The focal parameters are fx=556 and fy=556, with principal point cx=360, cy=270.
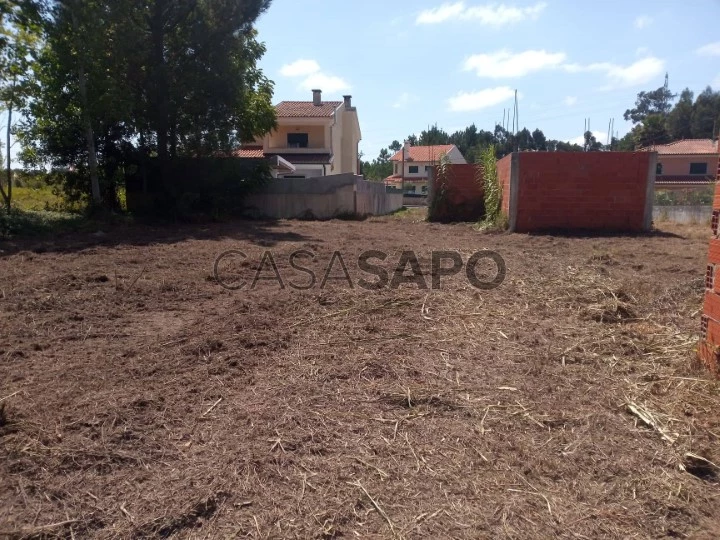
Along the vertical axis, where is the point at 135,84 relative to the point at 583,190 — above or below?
above

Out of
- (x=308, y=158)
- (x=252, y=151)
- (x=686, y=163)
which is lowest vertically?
(x=686, y=163)

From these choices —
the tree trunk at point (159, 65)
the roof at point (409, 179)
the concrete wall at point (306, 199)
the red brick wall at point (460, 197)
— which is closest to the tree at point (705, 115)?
the roof at point (409, 179)

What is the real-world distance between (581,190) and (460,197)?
17.8 ft

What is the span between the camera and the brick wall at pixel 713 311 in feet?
11.9

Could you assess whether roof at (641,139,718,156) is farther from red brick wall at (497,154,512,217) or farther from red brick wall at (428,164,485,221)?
red brick wall at (497,154,512,217)

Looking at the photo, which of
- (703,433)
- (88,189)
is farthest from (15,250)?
(703,433)

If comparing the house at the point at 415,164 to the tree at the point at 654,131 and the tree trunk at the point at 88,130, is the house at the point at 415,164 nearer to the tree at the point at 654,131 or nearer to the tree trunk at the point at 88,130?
the tree at the point at 654,131

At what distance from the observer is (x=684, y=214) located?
1883 cm

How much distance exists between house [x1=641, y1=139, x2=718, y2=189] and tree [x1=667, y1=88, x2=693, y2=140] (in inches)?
572

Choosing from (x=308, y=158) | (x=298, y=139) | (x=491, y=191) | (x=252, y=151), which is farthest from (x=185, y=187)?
(x=298, y=139)

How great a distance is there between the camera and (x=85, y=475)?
2.54 m

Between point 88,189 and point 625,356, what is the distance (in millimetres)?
16008

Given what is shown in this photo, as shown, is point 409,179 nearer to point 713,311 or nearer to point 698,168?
point 698,168

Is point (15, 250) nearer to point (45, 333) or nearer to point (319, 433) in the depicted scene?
point (45, 333)
